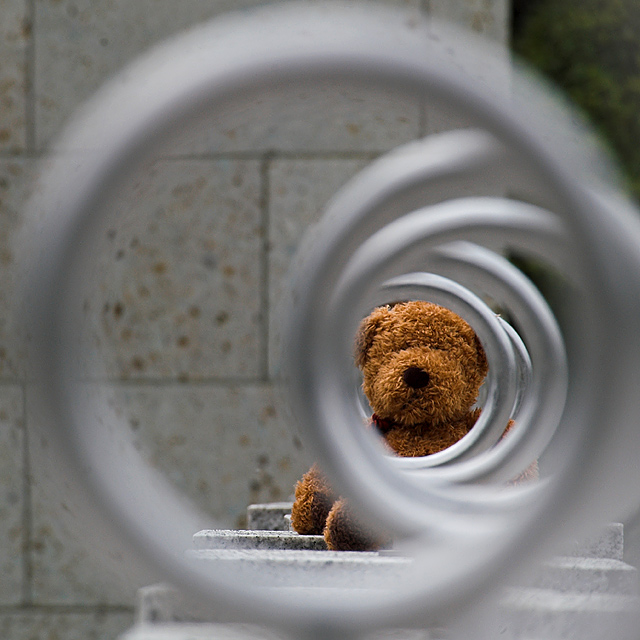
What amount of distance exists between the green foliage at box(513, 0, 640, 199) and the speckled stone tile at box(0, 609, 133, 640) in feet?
10.3

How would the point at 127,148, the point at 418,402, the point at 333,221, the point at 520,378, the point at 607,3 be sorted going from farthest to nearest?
the point at 607,3, the point at 520,378, the point at 418,402, the point at 333,221, the point at 127,148

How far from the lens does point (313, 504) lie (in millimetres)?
1337

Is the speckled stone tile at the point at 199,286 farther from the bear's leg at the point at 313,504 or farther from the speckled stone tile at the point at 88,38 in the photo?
the bear's leg at the point at 313,504

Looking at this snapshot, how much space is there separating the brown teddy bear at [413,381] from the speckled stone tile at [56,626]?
1.95 metres

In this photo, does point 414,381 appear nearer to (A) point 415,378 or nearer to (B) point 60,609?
(A) point 415,378

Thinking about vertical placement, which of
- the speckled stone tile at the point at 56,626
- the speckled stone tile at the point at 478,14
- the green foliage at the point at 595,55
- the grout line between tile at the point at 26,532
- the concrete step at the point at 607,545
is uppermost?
the green foliage at the point at 595,55

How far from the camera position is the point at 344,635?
1.84ft

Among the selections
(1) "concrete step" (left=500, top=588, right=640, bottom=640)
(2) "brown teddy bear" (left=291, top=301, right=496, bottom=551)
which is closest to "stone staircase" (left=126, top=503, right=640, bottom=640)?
(1) "concrete step" (left=500, top=588, right=640, bottom=640)

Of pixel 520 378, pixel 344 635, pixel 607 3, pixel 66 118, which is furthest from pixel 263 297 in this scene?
pixel 607 3

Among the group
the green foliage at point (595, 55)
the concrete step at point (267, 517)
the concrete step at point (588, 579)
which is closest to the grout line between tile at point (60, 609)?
the concrete step at point (267, 517)

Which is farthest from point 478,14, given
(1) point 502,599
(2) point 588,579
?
(1) point 502,599

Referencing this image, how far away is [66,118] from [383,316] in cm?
202

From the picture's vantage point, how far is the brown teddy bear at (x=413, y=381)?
1376 mm

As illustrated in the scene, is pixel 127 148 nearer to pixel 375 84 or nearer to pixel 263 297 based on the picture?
pixel 375 84
